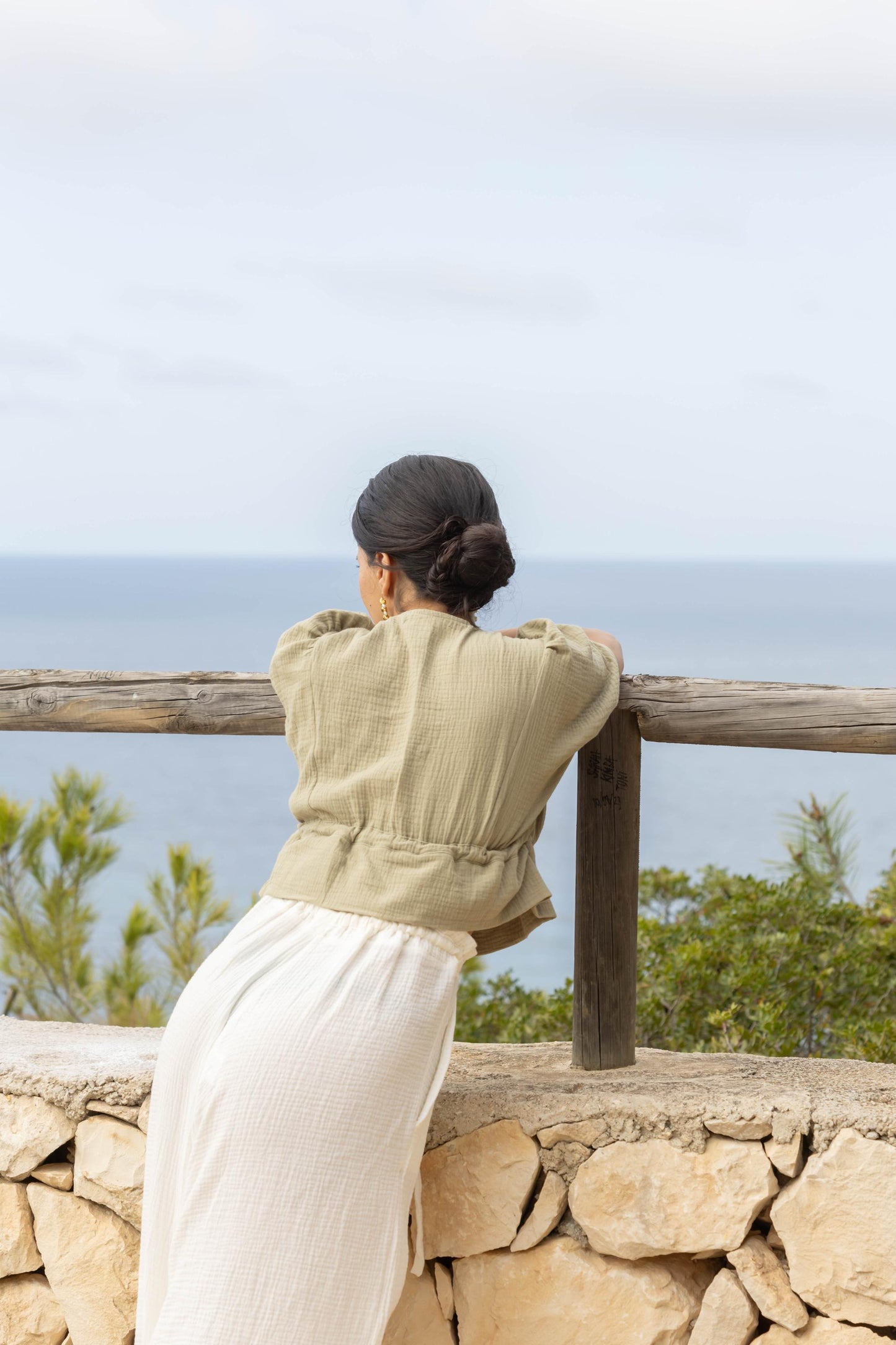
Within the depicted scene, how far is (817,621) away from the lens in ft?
92.0

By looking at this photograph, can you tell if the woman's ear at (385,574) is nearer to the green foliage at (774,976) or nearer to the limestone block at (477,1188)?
the limestone block at (477,1188)

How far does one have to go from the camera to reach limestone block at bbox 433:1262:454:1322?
6.08ft

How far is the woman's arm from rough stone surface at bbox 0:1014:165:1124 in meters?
0.97

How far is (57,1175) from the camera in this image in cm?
202

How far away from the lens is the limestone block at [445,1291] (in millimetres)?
1854

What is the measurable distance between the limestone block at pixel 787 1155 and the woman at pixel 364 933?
47cm

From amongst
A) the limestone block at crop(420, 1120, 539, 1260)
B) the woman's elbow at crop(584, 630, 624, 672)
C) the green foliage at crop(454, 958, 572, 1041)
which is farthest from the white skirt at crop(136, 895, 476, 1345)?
the green foliage at crop(454, 958, 572, 1041)

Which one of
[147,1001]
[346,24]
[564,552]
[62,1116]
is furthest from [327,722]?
[564,552]

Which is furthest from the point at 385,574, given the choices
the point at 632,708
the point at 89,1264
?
the point at 89,1264

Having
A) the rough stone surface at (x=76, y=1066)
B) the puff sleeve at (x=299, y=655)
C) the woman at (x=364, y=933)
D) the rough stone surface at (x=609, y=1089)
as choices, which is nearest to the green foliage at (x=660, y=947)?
the rough stone surface at (x=609, y=1089)

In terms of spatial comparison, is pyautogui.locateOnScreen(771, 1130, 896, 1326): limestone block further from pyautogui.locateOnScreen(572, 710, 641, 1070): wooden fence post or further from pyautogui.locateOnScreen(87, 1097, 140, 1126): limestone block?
pyautogui.locateOnScreen(87, 1097, 140, 1126): limestone block

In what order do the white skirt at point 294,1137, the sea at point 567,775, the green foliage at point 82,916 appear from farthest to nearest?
the sea at point 567,775
the green foliage at point 82,916
the white skirt at point 294,1137

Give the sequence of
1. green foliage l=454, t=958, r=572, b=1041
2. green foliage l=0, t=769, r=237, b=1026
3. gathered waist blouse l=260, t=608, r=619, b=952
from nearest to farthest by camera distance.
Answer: gathered waist blouse l=260, t=608, r=619, b=952 → green foliage l=454, t=958, r=572, b=1041 → green foliage l=0, t=769, r=237, b=1026

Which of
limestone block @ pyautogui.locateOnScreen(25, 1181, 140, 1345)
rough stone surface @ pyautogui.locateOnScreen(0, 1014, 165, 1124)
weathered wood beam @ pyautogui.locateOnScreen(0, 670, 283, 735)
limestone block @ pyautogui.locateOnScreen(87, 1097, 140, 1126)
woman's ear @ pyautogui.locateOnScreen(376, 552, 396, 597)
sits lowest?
limestone block @ pyautogui.locateOnScreen(25, 1181, 140, 1345)
